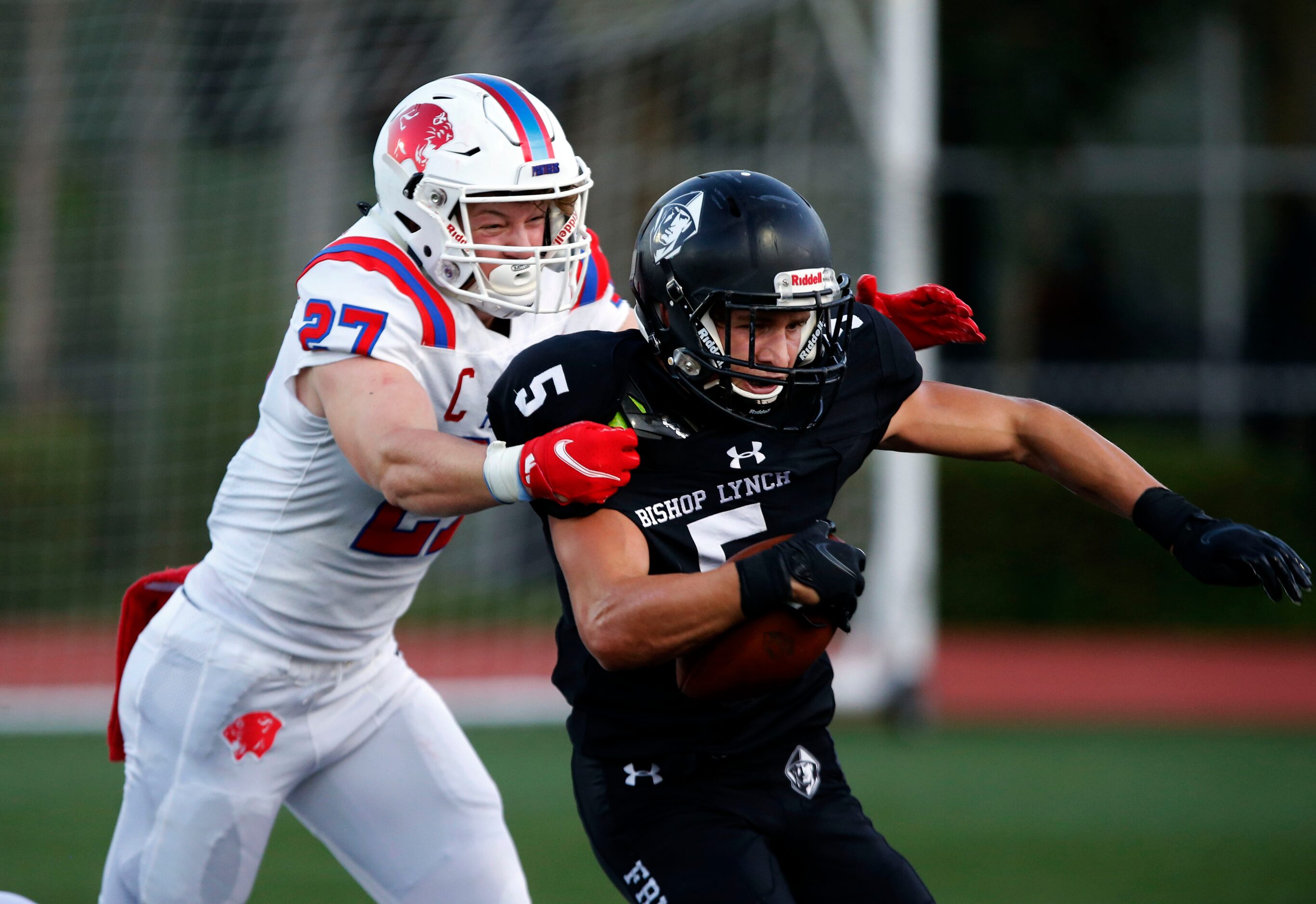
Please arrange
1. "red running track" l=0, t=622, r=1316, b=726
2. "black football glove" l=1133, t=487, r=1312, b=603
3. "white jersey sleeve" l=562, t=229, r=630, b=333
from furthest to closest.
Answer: "red running track" l=0, t=622, r=1316, b=726 < "white jersey sleeve" l=562, t=229, r=630, b=333 < "black football glove" l=1133, t=487, r=1312, b=603

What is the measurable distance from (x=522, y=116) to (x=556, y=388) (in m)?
0.86

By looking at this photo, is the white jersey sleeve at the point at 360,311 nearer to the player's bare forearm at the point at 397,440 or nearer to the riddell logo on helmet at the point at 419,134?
the player's bare forearm at the point at 397,440

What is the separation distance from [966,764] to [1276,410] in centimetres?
766

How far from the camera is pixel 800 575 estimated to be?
264 centimetres

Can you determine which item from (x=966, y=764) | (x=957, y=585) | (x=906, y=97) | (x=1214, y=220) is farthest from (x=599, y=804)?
(x=1214, y=220)

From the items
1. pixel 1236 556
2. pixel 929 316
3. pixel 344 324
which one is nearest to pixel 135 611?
pixel 344 324

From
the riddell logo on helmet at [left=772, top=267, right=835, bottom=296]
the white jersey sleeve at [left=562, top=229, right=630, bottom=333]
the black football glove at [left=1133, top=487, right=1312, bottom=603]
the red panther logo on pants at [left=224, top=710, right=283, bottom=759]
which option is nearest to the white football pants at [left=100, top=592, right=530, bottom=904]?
the red panther logo on pants at [left=224, top=710, right=283, bottom=759]

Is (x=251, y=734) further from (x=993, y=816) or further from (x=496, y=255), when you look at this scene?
(x=993, y=816)

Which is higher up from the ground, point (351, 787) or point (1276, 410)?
point (351, 787)

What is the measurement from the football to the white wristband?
41cm

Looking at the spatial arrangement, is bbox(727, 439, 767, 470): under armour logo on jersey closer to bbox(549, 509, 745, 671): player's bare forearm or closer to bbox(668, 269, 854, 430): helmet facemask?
bbox(668, 269, 854, 430): helmet facemask

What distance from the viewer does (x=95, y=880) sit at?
5.40 m

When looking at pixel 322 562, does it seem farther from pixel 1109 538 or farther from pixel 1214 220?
pixel 1214 220

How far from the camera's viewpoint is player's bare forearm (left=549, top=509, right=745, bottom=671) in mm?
2654
